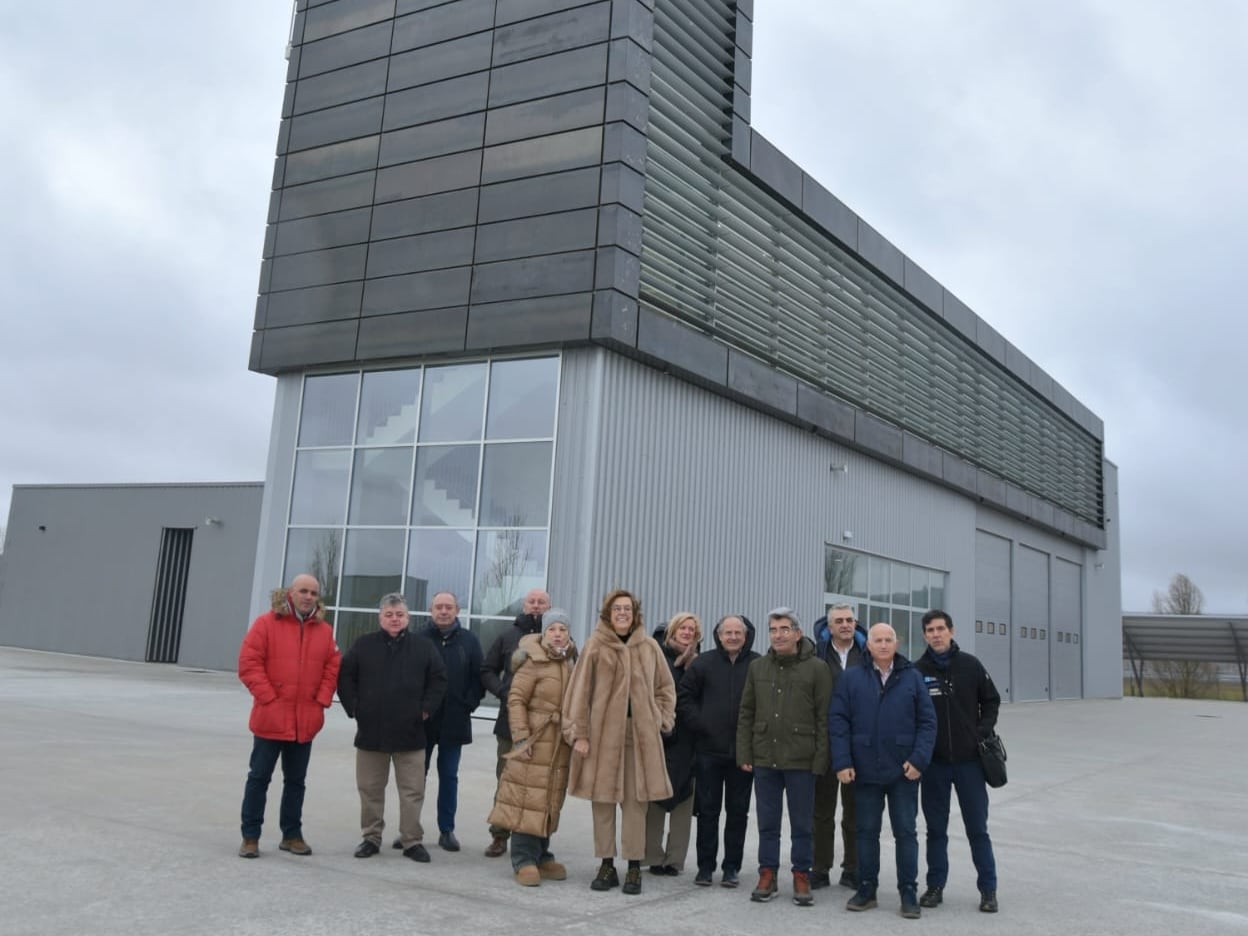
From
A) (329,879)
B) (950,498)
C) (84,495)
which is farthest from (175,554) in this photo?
(329,879)

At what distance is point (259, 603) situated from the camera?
18719mm

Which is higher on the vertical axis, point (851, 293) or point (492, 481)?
point (851, 293)

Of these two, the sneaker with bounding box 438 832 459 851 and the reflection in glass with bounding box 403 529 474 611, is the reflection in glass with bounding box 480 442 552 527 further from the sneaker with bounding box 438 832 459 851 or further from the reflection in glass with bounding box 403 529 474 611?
the sneaker with bounding box 438 832 459 851

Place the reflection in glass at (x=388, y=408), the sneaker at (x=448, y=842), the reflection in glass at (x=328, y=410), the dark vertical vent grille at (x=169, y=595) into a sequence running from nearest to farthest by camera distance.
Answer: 1. the sneaker at (x=448, y=842)
2. the reflection in glass at (x=388, y=408)
3. the reflection in glass at (x=328, y=410)
4. the dark vertical vent grille at (x=169, y=595)

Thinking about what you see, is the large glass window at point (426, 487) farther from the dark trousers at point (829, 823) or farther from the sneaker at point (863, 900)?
the sneaker at point (863, 900)

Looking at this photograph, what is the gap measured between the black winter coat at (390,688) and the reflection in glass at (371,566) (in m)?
10.3

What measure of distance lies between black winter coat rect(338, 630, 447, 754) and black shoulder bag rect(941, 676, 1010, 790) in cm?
319

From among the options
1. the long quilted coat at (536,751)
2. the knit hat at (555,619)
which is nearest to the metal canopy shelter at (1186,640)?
the knit hat at (555,619)

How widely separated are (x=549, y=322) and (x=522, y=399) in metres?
1.32

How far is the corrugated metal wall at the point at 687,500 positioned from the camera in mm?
15797

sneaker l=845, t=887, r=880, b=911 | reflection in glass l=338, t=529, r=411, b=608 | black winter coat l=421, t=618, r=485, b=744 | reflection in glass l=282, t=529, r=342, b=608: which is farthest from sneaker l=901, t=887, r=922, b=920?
reflection in glass l=282, t=529, r=342, b=608

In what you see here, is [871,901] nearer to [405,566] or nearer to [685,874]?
[685,874]

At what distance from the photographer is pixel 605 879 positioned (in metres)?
6.20

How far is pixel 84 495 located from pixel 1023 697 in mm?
27098
